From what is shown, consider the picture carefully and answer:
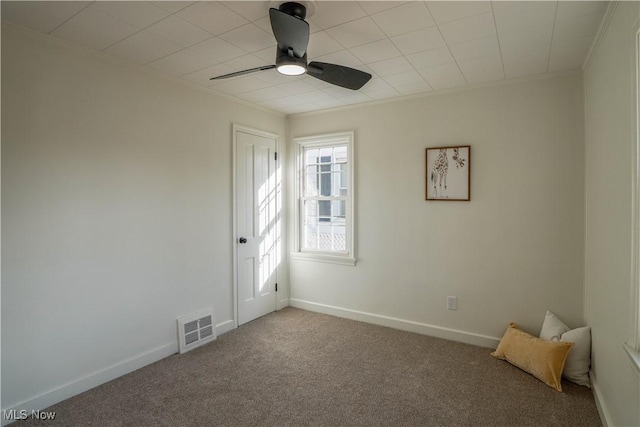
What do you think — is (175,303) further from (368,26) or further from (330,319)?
(368,26)

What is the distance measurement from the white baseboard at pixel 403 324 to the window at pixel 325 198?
0.58 meters

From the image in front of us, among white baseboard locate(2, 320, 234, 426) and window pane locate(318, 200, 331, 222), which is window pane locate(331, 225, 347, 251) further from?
white baseboard locate(2, 320, 234, 426)

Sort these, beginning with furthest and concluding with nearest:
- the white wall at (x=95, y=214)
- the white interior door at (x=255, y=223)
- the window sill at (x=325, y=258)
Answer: the window sill at (x=325, y=258), the white interior door at (x=255, y=223), the white wall at (x=95, y=214)

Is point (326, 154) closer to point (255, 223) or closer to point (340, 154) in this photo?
point (340, 154)

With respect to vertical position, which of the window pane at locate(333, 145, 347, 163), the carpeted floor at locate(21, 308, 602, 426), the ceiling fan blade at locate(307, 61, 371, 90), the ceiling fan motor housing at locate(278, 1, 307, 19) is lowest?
the carpeted floor at locate(21, 308, 602, 426)

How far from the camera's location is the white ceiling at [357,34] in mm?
1932

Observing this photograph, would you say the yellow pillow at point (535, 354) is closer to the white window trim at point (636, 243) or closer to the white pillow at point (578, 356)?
the white pillow at point (578, 356)

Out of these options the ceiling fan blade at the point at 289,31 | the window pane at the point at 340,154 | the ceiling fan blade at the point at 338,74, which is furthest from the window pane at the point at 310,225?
the ceiling fan blade at the point at 289,31

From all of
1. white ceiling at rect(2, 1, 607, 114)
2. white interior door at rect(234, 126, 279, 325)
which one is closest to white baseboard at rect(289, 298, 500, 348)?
white interior door at rect(234, 126, 279, 325)

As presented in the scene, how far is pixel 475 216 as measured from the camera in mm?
3299

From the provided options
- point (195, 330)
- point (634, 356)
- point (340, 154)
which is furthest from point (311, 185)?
point (634, 356)

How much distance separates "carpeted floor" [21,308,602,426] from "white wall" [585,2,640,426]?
0.45 m

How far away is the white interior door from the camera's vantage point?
3.78 m

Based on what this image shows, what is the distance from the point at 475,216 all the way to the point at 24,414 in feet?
12.1
